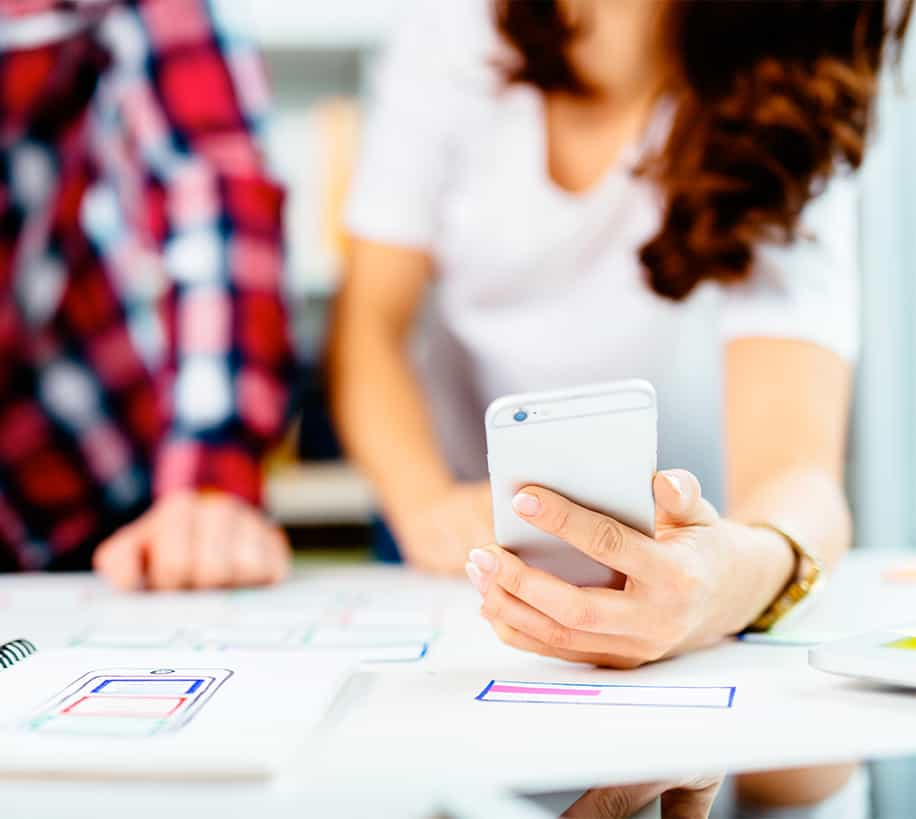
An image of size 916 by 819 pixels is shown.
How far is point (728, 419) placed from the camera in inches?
25.7

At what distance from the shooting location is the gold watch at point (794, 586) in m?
0.48

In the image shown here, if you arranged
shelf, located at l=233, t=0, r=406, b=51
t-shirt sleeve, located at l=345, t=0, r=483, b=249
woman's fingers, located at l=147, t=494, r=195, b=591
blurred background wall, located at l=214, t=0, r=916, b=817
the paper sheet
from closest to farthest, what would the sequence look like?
the paper sheet < woman's fingers, located at l=147, t=494, r=195, b=591 < t-shirt sleeve, located at l=345, t=0, r=483, b=249 < blurred background wall, located at l=214, t=0, r=916, b=817 < shelf, located at l=233, t=0, r=406, b=51

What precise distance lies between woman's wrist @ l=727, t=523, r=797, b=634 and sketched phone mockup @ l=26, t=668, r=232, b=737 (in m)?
0.21

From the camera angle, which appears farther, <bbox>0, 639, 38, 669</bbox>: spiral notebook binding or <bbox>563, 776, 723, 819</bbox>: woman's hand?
<bbox>0, 639, 38, 669</bbox>: spiral notebook binding

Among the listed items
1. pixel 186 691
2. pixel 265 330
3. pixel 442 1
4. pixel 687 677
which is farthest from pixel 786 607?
pixel 442 1

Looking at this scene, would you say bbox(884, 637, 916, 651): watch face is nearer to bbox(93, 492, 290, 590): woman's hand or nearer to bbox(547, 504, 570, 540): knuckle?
bbox(547, 504, 570, 540): knuckle

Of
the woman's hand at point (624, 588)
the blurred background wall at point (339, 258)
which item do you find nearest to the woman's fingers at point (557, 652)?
the woman's hand at point (624, 588)

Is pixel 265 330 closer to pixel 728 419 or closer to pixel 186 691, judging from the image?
pixel 728 419

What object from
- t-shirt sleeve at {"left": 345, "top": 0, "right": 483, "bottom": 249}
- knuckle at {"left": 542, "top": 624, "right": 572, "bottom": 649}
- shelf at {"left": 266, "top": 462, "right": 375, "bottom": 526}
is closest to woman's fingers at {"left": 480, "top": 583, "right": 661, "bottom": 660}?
knuckle at {"left": 542, "top": 624, "right": 572, "bottom": 649}

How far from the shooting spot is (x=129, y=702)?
0.35 meters

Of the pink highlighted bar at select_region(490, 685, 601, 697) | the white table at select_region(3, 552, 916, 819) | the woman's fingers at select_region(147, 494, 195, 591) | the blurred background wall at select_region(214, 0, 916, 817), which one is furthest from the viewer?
the blurred background wall at select_region(214, 0, 916, 817)

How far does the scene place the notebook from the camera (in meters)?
0.29

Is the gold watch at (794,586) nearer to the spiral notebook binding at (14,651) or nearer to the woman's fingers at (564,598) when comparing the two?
the woman's fingers at (564,598)

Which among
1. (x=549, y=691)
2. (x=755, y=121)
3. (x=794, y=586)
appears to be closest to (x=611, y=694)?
(x=549, y=691)
